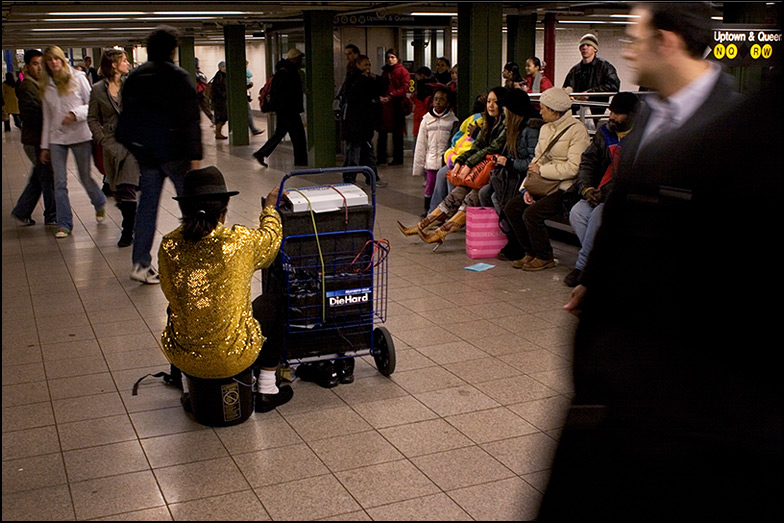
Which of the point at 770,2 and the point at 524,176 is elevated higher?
the point at 770,2

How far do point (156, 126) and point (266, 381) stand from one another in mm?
3286

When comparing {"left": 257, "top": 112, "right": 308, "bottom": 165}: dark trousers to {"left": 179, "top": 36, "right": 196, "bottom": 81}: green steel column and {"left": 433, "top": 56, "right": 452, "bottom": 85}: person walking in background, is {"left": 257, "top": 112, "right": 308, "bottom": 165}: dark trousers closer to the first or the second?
{"left": 433, "top": 56, "right": 452, "bottom": 85}: person walking in background

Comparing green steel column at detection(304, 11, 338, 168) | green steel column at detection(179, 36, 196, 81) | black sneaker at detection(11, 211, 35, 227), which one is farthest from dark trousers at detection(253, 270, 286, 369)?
green steel column at detection(179, 36, 196, 81)

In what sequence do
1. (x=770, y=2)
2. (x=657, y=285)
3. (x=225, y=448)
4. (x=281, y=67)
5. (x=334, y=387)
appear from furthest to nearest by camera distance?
1. (x=281, y=67)
2. (x=770, y=2)
3. (x=334, y=387)
4. (x=225, y=448)
5. (x=657, y=285)

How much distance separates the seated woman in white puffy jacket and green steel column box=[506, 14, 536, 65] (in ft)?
36.3

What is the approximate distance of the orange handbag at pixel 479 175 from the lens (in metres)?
8.63

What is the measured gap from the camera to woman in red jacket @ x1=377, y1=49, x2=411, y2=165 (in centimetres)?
1573

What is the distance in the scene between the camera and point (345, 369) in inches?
206

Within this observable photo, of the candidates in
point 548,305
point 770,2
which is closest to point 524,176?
point 548,305

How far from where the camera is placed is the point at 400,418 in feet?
15.5

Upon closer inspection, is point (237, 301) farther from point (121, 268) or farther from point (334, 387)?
point (121, 268)

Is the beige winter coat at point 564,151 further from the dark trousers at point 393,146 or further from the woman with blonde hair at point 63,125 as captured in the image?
the dark trousers at point 393,146

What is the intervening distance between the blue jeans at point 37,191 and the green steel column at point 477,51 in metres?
5.20

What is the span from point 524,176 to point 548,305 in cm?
180
